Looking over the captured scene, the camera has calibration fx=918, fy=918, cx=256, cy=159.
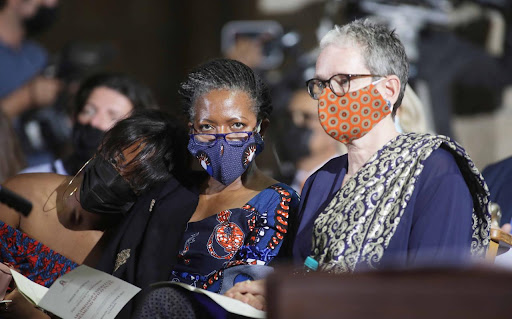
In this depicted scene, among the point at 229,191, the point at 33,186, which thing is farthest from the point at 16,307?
the point at 229,191

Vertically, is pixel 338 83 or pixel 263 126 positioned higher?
pixel 338 83

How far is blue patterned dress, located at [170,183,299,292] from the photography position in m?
3.27

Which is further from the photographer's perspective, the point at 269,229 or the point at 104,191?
the point at 104,191

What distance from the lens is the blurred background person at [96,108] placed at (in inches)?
191

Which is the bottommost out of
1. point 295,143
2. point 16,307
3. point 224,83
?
point 16,307

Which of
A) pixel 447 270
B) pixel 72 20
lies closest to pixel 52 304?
pixel 447 270

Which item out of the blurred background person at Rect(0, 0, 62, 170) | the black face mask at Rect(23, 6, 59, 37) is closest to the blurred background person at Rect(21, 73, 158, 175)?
the blurred background person at Rect(0, 0, 62, 170)

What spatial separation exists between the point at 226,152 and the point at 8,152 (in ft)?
7.06

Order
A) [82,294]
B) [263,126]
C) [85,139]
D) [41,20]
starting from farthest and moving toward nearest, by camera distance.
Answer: [41,20] → [85,139] → [263,126] → [82,294]

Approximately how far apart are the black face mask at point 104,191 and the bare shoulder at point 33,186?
193mm

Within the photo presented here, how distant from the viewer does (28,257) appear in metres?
3.57

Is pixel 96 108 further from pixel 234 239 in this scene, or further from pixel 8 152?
pixel 234 239

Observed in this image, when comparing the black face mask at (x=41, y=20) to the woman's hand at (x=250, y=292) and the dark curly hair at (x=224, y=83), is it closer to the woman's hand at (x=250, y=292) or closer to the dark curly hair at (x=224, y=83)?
the dark curly hair at (x=224, y=83)

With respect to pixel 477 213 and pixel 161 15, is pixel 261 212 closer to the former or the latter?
pixel 477 213
